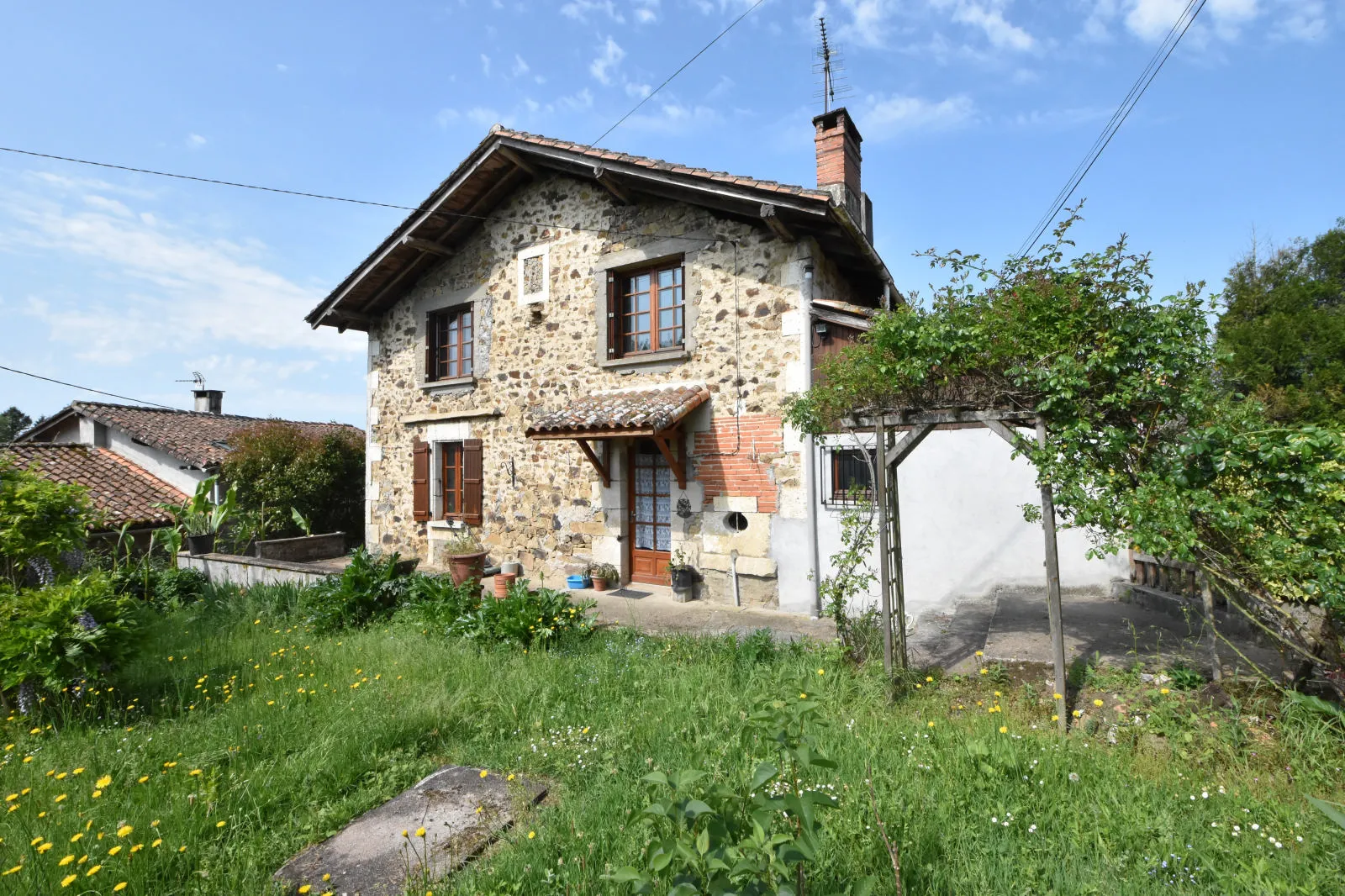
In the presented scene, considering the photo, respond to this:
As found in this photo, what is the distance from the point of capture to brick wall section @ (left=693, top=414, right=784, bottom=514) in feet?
23.4

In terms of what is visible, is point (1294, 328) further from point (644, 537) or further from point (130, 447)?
point (130, 447)

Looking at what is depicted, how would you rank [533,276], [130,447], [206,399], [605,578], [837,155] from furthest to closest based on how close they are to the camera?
[206,399]
[130,447]
[533,276]
[837,155]
[605,578]

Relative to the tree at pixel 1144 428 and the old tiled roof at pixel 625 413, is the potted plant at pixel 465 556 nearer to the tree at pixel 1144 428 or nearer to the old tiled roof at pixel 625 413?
the old tiled roof at pixel 625 413

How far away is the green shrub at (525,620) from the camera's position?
5.53m

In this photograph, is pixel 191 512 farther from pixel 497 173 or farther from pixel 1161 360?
pixel 1161 360

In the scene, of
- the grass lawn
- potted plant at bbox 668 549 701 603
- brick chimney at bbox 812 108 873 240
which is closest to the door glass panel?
potted plant at bbox 668 549 701 603

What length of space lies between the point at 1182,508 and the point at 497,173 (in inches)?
361

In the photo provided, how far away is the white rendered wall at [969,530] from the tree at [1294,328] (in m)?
7.83

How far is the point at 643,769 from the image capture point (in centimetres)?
318

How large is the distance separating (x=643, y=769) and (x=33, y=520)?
16.2 feet

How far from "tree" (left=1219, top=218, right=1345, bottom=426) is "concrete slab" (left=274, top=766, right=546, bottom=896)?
14.0m

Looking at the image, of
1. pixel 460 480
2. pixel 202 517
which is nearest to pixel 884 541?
pixel 460 480

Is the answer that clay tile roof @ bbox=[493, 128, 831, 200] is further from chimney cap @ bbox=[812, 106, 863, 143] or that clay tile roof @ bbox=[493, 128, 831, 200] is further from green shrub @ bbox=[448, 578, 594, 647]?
green shrub @ bbox=[448, 578, 594, 647]

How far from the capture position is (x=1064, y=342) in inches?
146
